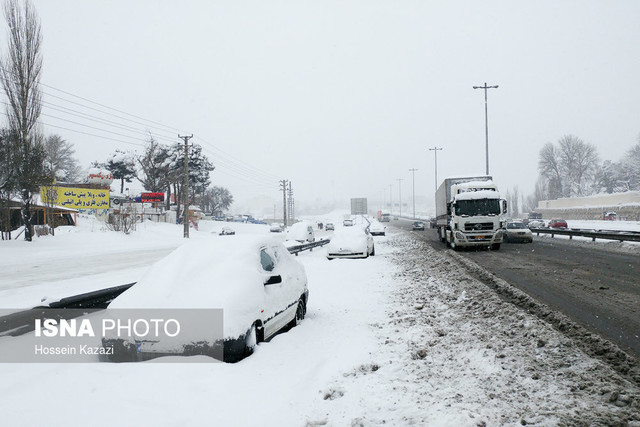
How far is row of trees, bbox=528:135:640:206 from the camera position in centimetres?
8569

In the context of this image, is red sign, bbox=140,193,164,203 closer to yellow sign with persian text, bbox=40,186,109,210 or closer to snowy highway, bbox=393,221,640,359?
yellow sign with persian text, bbox=40,186,109,210

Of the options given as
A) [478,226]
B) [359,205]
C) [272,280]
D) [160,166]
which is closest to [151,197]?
[160,166]

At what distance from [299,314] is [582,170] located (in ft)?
326

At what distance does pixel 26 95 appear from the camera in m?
29.4

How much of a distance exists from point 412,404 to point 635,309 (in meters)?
5.97

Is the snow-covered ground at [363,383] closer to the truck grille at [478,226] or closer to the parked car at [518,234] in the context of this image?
the truck grille at [478,226]

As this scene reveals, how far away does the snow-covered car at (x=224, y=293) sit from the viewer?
188 inches

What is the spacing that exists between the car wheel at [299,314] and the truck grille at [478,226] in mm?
15521

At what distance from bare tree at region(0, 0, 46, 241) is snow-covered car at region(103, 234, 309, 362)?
28.3 m

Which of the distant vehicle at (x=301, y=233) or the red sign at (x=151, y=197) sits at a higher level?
the red sign at (x=151, y=197)

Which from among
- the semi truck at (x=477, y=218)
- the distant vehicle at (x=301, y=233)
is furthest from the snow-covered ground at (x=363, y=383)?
the distant vehicle at (x=301, y=233)

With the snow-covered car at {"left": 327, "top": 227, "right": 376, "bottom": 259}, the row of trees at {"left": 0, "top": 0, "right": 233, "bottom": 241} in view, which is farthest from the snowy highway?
the row of trees at {"left": 0, "top": 0, "right": 233, "bottom": 241}

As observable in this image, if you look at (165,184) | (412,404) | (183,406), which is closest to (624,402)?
(412,404)

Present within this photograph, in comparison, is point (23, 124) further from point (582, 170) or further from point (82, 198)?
point (582, 170)
